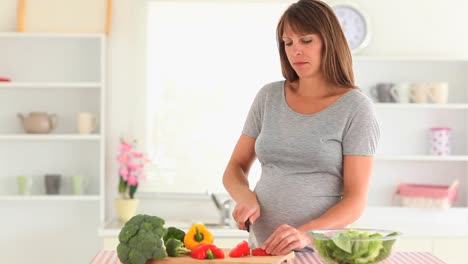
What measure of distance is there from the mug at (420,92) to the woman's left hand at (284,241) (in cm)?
268

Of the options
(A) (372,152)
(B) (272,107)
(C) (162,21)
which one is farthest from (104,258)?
(C) (162,21)

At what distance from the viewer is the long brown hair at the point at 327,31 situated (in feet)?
7.10

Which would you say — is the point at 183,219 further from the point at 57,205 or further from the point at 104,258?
the point at 104,258

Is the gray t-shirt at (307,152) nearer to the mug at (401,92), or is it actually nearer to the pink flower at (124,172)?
the pink flower at (124,172)

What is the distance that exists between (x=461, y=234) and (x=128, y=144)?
182cm

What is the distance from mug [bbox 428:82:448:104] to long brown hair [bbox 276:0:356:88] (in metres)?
2.39

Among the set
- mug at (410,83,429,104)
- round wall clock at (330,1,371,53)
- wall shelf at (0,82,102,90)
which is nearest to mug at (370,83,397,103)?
mug at (410,83,429,104)

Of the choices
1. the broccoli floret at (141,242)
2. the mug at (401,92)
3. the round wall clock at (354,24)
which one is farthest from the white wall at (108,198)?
the broccoli floret at (141,242)

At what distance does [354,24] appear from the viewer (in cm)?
457

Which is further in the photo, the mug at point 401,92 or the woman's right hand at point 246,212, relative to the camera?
the mug at point 401,92

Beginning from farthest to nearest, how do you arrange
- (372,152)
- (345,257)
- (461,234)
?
(461,234) → (372,152) → (345,257)

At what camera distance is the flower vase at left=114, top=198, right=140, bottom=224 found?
14.2 ft

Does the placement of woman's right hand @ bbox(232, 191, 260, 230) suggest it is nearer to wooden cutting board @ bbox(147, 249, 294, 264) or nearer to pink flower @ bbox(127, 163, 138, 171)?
Result: wooden cutting board @ bbox(147, 249, 294, 264)

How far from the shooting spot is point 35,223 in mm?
4586
